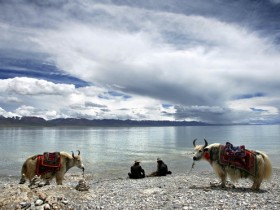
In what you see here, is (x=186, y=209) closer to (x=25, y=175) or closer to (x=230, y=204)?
(x=230, y=204)

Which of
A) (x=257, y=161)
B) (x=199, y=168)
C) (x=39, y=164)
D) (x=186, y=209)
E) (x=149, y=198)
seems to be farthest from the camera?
(x=199, y=168)

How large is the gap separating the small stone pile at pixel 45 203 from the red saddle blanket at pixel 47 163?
3688mm

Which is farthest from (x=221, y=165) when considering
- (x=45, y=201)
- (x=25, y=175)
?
(x=25, y=175)

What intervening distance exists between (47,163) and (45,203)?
4.14m

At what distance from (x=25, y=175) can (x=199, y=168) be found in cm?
1477

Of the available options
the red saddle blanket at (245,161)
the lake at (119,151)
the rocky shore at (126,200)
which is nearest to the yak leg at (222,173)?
the red saddle blanket at (245,161)

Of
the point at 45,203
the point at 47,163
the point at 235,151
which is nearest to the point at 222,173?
the point at 235,151

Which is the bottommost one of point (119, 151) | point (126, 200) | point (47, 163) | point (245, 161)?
point (119, 151)

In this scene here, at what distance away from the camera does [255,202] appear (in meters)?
7.80

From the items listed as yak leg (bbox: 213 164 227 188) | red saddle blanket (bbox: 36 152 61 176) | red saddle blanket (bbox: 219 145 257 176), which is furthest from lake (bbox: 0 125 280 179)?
red saddle blanket (bbox: 219 145 257 176)

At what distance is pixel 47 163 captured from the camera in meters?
11.2

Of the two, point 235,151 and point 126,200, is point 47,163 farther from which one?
point 235,151

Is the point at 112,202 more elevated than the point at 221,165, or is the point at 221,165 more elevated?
the point at 221,165

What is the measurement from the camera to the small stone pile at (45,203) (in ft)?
23.5
